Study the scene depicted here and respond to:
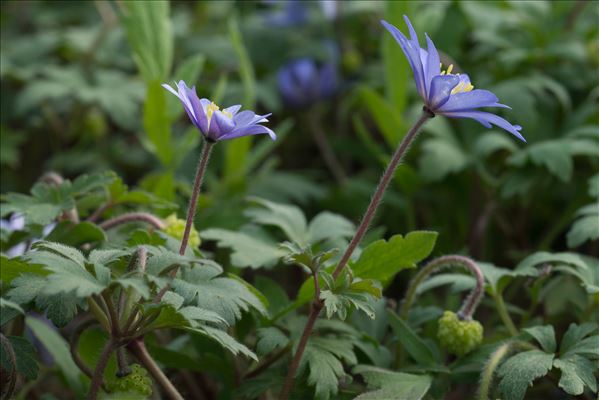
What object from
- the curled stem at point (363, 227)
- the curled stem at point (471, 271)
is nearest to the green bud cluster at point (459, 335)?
the curled stem at point (471, 271)

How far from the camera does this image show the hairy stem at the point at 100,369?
102 centimetres

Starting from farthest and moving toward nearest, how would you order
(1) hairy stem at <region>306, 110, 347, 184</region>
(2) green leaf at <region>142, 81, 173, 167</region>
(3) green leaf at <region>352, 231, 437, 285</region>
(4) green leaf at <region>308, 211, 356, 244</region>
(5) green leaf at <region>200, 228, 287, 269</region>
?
(1) hairy stem at <region>306, 110, 347, 184</region>, (2) green leaf at <region>142, 81, 173, 167</region>, (4) green leaf at <region>308, 211, 356, 244</region>, (5) green leaf at <region>200, 228, 287, 269</region>, (3) green leaf at <region>352, 231, 437, 285</region>

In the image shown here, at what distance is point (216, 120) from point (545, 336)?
1.85 ft

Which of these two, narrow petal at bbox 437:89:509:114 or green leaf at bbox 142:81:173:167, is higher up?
narrow petal at bbox 437:89:509:114

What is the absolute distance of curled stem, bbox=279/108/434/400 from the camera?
3.45ft

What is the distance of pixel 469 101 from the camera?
1.01 m

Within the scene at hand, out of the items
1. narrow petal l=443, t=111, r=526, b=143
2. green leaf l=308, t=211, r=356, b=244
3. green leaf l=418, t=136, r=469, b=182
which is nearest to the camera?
narrow petal l=443, t=111, r=526, b=143

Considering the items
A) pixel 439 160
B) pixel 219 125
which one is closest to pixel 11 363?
pixel 219 125

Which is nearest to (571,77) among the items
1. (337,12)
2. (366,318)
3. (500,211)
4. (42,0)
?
(500,211)

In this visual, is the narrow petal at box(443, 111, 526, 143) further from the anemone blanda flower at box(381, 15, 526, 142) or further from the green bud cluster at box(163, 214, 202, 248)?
the green bud cluster at box(163, 214, 202, 248)

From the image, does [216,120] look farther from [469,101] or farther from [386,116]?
[386,116]

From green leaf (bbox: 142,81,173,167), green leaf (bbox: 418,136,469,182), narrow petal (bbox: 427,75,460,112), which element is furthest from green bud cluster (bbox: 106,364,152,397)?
green leaf (bbox: 418,136,469,182)

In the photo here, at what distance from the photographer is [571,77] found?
6.53 feet

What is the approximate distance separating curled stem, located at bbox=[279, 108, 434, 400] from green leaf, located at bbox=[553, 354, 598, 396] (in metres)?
0.31
